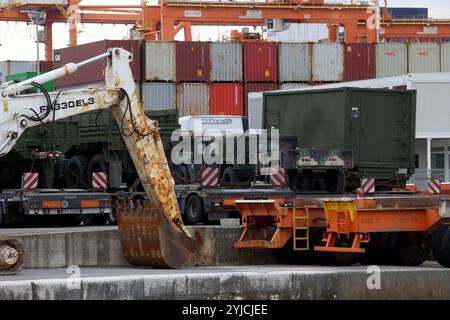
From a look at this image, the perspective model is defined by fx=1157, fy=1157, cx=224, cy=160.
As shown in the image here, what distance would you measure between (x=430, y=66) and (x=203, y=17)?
1218 cm

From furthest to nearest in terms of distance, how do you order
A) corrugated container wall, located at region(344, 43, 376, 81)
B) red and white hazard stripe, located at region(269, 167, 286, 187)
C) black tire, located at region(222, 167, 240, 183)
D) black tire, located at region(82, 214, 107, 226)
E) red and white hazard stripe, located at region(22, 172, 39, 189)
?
corrugated container wall, located at region(344, 43, 376, 81), black tire, located at region(222, 167, 240, 183), black tire, located at region(82, 214, 107, 226), red and white hazard stripe, located at region(22, 172, 39, 189), red and white hazard stripe, located at region(269, 167, 286, 187)

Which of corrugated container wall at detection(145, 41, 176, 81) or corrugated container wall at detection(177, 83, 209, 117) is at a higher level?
corrugated container wall at detection(145, 41, 176, 81)

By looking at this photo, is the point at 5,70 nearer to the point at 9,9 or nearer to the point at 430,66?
the point at 9,9

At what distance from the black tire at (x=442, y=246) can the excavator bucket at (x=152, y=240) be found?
11.6ft

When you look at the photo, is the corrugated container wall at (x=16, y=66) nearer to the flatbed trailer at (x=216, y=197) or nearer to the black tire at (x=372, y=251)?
the flatbed trailer at (x=216, y=197)

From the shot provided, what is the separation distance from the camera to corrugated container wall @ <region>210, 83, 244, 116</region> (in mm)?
49844

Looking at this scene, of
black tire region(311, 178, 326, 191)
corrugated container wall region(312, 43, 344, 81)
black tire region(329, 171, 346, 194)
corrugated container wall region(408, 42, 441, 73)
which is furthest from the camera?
corrugated container wall region(408, 42, 441, 73)

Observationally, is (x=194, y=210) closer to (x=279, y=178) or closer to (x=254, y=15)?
(x=279, y=178)

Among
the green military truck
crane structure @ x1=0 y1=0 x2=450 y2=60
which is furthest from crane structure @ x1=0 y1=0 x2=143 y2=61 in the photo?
the green military truck

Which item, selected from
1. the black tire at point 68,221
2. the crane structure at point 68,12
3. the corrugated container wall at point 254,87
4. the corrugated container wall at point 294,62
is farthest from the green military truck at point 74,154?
the crane structure at point 68,12

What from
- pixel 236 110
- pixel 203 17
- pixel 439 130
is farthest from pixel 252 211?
pixel 203 17

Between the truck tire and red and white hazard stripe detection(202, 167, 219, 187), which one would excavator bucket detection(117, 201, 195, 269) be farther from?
red and white hazard stripe detection(202, 167, 219, 187)

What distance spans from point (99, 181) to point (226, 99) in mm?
24395

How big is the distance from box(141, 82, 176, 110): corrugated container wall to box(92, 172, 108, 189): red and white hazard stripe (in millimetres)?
21354
